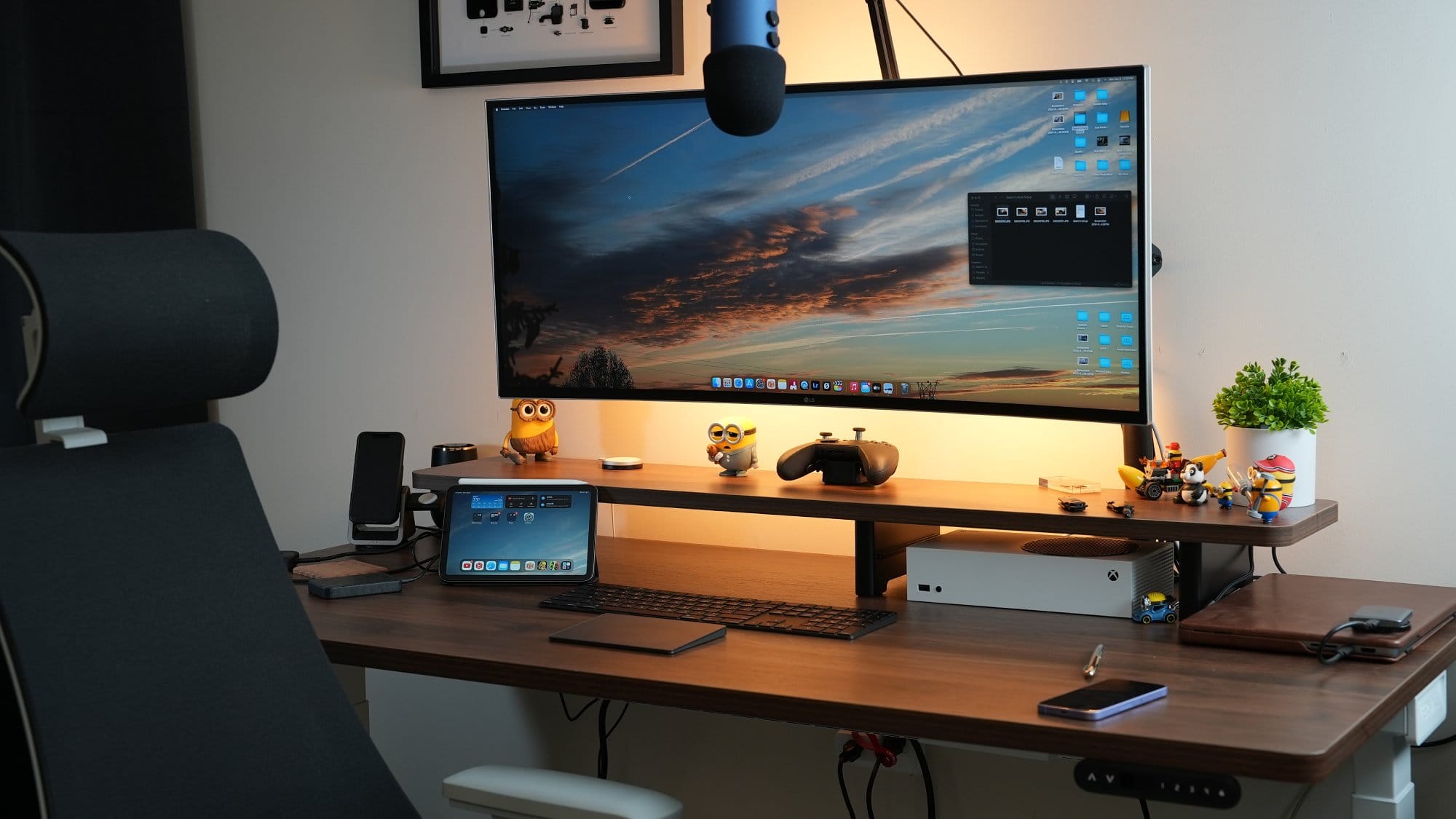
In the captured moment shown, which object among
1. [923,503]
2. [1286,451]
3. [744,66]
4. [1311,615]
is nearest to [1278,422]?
[1286,451]

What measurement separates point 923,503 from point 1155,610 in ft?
0.97

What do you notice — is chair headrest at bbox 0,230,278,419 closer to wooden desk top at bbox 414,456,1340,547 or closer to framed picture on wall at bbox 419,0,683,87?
wooden desk top at bbox 414,456,1340,547

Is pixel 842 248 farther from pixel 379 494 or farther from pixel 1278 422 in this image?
pixel 379 494

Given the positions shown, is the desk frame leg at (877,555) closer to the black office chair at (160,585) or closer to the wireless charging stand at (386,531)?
the black office chair at (160,585)

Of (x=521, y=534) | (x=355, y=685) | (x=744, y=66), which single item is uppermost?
(x=744, y=66)

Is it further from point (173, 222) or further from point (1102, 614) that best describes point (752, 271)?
point (173, 222)

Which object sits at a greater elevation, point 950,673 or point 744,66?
point 744,66

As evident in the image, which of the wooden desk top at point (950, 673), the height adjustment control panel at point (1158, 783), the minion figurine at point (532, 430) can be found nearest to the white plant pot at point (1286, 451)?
the wooden desk top at point (950, 673)

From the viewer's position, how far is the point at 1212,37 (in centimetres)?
182

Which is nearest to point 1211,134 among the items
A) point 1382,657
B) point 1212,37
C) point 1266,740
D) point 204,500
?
point 1212,37

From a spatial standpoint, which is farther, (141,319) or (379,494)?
(379,494)

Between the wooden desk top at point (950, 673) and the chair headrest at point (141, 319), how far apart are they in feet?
1.40

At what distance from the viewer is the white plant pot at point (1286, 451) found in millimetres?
1632

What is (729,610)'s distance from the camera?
5.44 ft
